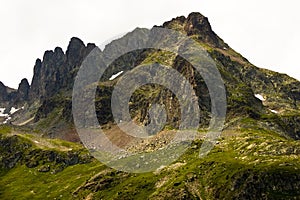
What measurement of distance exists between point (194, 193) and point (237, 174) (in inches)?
851

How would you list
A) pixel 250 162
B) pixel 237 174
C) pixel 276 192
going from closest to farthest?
pixel 276 192 < pixel 237 174 < pixel 250 162

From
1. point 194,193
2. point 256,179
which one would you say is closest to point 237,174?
point 256,179

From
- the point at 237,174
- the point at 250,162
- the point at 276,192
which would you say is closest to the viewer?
the point at 276,192

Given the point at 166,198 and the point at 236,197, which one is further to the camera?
the point at 166,198

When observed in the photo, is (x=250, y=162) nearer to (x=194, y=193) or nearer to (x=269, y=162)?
(x=269, y=162)

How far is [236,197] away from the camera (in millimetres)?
176000

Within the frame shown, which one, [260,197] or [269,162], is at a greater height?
[269,162]

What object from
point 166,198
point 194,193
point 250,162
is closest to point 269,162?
point 250,162

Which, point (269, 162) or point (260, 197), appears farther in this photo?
point (269, 162)

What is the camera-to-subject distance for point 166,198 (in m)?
191

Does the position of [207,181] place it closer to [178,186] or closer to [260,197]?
[178,186]

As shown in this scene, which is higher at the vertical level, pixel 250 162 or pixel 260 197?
pixel 250 162

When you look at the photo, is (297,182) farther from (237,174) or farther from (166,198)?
(166,198)

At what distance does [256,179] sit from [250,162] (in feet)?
64.8
